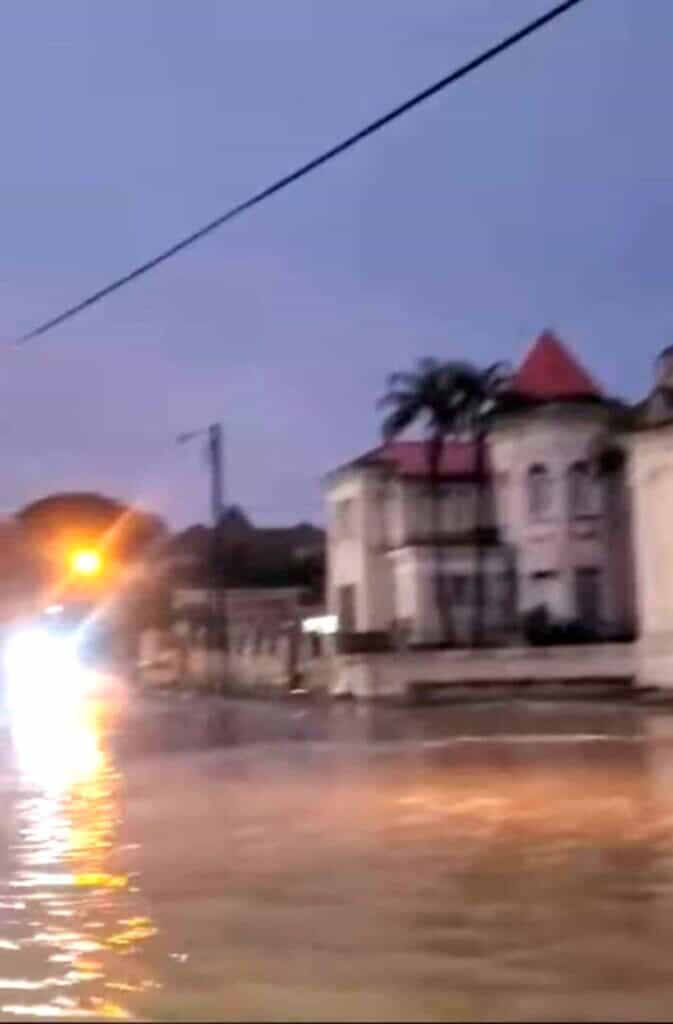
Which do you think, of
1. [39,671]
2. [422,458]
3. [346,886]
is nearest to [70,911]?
[346,886]

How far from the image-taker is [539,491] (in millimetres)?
63594

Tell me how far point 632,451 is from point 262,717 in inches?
408

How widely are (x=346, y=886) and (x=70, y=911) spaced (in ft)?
6.83

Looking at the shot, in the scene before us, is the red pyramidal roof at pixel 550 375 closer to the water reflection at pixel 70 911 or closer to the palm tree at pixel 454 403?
the palm tree at pixel 454 403

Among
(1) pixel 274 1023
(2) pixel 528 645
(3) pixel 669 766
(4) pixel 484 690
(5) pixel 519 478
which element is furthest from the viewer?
(5) pixel 519 478

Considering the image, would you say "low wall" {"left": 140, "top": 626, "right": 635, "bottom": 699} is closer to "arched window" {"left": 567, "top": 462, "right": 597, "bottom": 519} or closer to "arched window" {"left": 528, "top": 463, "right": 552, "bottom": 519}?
"arched window" {"left": 528, "top": 463, "right": 552, "bottom": 519}

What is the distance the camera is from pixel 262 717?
159 feet

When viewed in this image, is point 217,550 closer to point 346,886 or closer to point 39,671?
point 39,671

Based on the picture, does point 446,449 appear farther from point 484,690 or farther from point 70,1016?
point 70,1016

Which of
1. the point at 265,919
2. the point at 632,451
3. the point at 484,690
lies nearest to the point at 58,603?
the point at 484,690

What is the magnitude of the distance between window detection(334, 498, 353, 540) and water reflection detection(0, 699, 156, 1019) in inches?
1773

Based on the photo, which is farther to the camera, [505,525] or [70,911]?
[505,525]

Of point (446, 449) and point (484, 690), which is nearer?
point (484, 690)

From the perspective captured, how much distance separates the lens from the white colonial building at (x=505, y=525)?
61.8 metres
